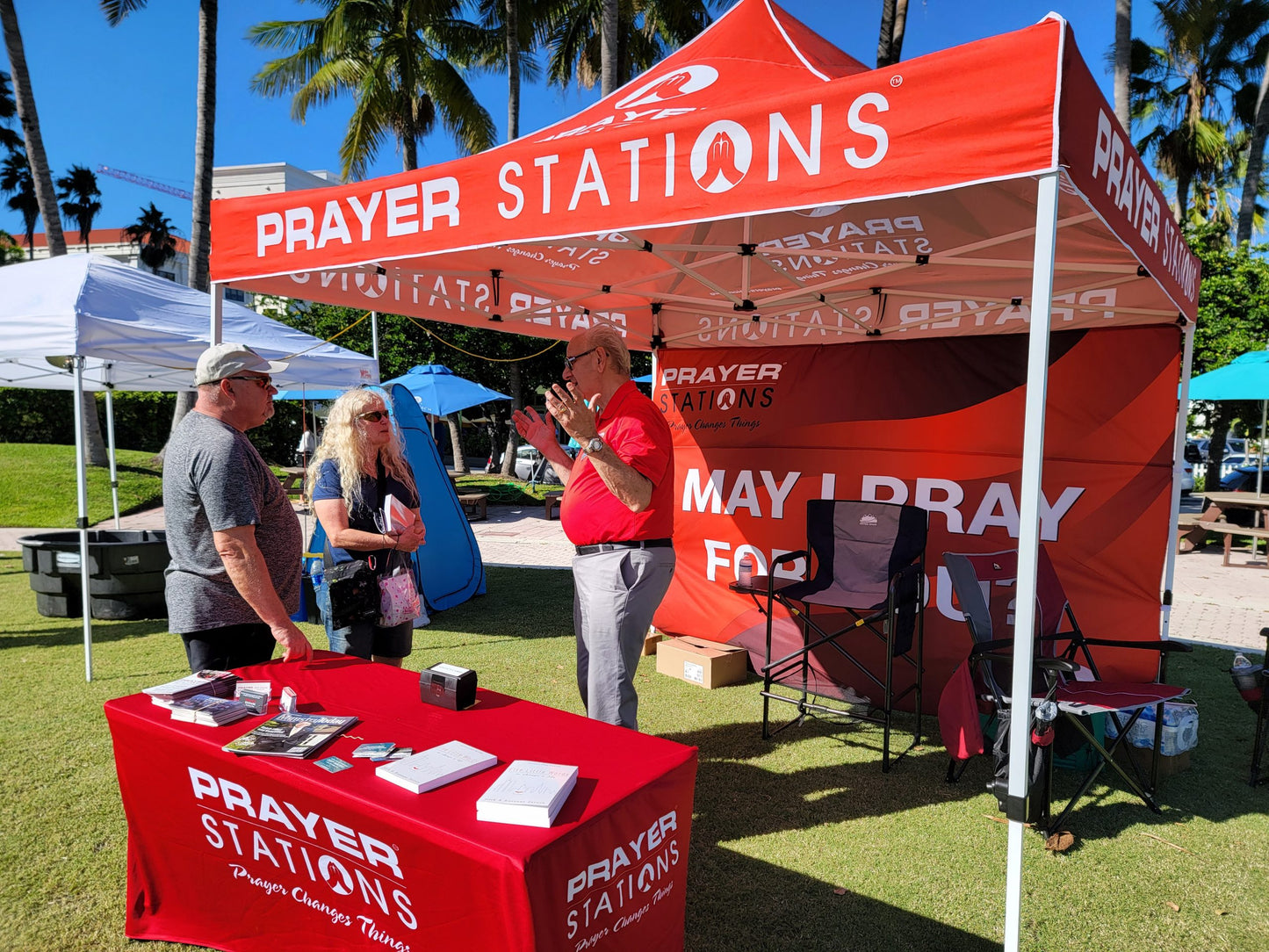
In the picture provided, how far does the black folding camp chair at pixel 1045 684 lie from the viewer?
2789mm

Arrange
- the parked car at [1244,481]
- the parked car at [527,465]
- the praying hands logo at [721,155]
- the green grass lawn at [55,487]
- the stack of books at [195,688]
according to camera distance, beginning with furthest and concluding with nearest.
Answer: the parked car at [527,465]
the parked car at [1244,481]
the green grass lawn at [55,487]
the praying hands logo at [721,155]
the stack of books at [195,688]

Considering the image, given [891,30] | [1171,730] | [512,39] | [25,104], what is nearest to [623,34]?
[512,39]

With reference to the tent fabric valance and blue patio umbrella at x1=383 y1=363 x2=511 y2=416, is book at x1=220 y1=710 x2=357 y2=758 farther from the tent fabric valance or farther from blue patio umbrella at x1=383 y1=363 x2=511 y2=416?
blue patio umbrella at x1=383 y1=363 x2=511 y2=416

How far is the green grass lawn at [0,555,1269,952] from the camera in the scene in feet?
7.83

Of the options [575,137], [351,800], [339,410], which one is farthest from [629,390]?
[351,800]

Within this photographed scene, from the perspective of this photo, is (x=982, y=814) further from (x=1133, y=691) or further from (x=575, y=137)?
(x=575, y=137)

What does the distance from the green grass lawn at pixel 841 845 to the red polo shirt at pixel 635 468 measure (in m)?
1.23

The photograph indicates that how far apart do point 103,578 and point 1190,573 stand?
10937mm

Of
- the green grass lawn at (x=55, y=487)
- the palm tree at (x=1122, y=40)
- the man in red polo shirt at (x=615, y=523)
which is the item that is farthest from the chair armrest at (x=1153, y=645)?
the green grass lawn at (x=55, y=487)

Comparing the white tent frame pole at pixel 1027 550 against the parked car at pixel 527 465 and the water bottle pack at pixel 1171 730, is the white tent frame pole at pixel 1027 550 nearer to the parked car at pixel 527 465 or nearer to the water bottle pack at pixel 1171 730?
the water bottle pack at pixel 1171 730

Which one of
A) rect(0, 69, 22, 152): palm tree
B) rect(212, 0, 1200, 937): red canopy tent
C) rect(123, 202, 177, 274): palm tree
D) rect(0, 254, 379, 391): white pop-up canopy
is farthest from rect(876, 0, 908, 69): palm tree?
rect(123, 202, 177, 274): palm tree

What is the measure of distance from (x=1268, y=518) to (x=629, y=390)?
10.8 m

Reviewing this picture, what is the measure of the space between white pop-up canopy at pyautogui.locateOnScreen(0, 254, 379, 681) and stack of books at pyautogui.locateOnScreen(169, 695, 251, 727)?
9.63ft

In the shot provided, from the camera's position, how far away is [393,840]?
1572mm
